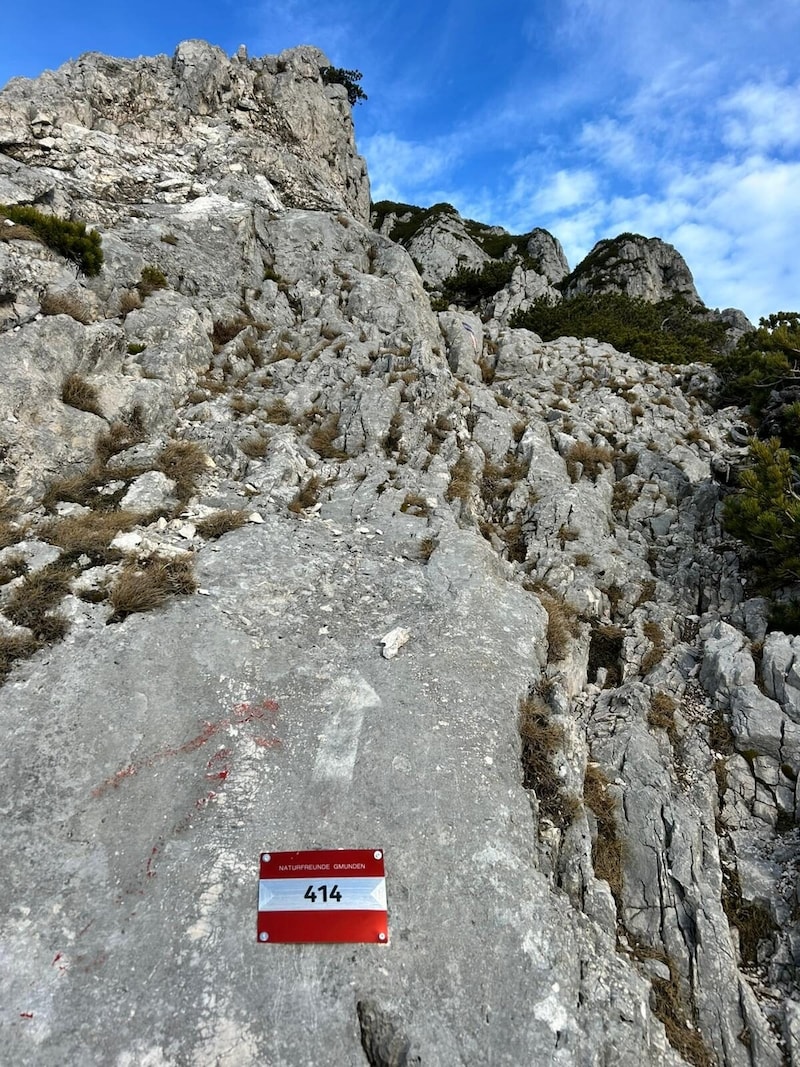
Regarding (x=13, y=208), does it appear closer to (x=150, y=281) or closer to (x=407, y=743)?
(x=150, y=281)

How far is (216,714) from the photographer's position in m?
8.48

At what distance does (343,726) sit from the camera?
28.4 feet

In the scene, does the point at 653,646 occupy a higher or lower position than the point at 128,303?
lower

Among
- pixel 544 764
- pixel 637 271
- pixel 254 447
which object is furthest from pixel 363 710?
pixel 637 271

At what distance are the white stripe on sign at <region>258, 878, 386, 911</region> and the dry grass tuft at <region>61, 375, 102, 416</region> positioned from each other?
1294 cm

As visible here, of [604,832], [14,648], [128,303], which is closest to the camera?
[14,648]

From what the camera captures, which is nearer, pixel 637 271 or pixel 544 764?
pixel 544 764

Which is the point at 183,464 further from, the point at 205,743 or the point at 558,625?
the point at 558,625

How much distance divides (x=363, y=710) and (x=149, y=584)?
4.64 metres

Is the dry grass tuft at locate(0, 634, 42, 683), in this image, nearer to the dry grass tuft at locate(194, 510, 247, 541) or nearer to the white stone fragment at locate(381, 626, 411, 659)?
the dry grass tuft at locate(194, 510, 247, 541)

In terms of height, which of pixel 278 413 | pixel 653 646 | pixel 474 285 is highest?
pixel 474 285

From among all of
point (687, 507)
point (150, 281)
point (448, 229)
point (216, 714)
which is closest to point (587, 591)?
point (687, 507)

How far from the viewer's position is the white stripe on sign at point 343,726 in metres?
8.08

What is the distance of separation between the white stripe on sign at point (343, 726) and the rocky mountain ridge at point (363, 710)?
0.05 metres
